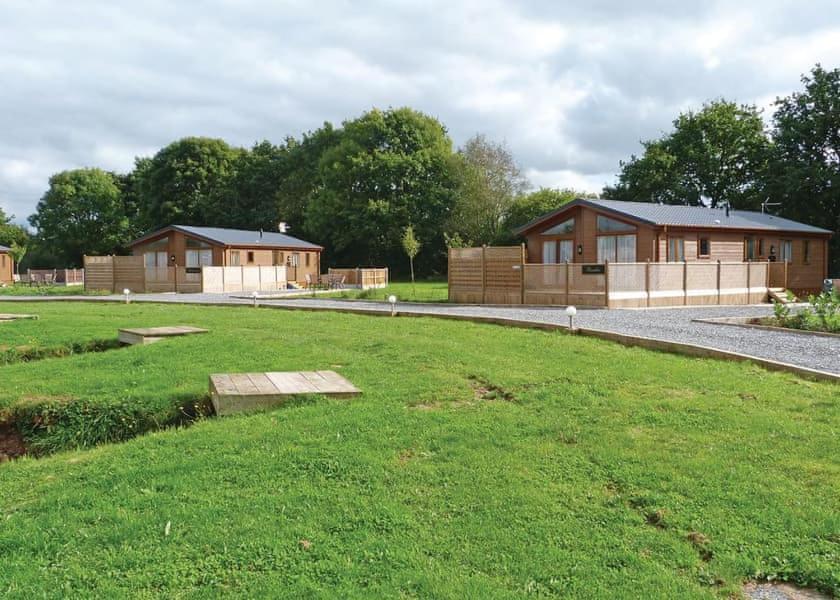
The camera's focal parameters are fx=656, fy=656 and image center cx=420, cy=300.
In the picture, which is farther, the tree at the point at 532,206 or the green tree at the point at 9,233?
the green tree at the point at 9,233

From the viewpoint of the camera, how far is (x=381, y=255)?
5250 cm

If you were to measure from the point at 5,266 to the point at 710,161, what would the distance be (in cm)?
5182

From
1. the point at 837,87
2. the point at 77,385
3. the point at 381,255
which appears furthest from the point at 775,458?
the point at 381,255

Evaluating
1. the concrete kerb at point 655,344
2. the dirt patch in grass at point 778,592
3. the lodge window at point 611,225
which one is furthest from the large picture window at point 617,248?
the dirt patch in grass at point 778,592

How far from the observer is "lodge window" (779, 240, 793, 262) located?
27.9 m

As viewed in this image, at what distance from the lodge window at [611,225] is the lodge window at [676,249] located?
152 cm

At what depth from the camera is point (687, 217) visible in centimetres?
2580

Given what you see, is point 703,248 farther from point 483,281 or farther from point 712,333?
point 712,333

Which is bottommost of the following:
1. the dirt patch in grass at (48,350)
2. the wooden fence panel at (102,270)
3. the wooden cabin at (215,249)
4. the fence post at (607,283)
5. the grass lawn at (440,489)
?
the grass lawn at (440,489)

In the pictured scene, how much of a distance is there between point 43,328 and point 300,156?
4608cm

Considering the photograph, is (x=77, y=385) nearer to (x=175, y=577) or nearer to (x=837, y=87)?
(x=175, y=577)

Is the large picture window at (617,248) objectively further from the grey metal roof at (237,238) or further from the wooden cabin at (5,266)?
the wooden cabin at (5,266)

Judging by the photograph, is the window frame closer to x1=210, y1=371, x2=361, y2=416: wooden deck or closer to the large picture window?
the large picture window

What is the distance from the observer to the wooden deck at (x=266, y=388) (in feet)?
20.9
